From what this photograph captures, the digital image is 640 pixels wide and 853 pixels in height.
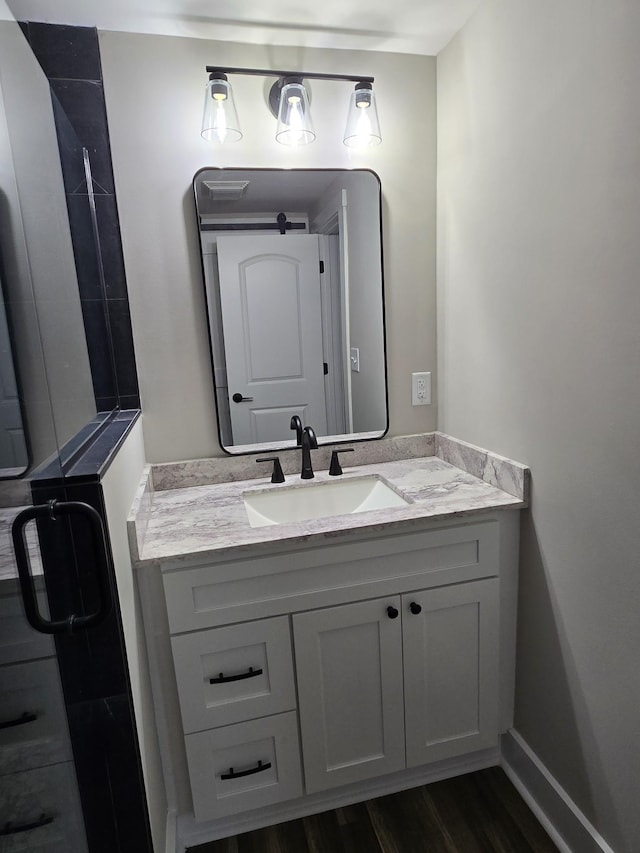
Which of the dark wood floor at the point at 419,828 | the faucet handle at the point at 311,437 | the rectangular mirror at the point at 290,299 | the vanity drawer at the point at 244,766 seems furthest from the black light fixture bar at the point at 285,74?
the dark wood floor at the point at 419,828

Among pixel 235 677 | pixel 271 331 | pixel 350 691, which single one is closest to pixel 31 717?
pixel 235 677

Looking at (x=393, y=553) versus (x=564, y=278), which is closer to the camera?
(x=564, y=278)

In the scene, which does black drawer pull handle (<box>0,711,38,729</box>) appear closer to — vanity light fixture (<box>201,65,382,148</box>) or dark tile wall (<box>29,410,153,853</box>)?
dark tile wall (<box>29,410,153,853</box>)

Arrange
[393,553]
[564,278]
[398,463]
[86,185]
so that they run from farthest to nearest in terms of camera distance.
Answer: [398,463], [86,185], [393,553], [564,278]

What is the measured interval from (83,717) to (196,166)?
1.47 m

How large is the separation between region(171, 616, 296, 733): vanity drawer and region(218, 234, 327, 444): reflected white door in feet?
2.12

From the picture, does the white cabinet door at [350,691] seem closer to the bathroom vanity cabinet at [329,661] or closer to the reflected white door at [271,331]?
the bathroom vanity cabinet at [329,661]

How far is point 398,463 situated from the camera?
1821 millimetres

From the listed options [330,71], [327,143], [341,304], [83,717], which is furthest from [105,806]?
[330,71]

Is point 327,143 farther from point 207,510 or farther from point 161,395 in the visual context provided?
point 207,510

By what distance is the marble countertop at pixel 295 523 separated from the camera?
1.23 meters

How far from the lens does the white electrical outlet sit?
1824mm

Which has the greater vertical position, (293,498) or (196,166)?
(196,166)

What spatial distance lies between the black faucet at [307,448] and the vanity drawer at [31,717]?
2.95 ft
